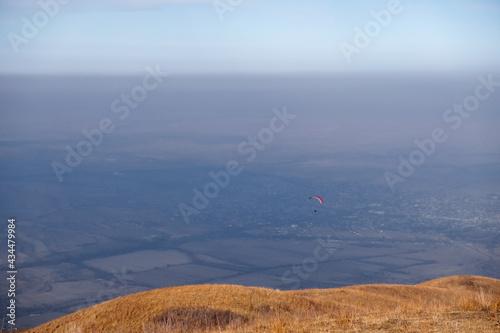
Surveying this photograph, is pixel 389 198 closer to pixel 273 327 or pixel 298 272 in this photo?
pixel 298 272

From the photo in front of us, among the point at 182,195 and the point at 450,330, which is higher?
the point at 182,195

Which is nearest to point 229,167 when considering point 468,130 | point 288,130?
point 288,130

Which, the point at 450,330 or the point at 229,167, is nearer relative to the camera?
the point at 450,330

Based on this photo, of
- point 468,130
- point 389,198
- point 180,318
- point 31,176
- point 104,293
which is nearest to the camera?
point 180,318

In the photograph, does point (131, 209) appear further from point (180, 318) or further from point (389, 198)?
point (180, 318)

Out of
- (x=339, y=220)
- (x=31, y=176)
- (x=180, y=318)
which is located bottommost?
(x=180, y=318)

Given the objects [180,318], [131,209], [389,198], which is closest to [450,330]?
[180,318]

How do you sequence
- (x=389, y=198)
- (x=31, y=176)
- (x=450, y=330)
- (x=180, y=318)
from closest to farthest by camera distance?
(x=450, y=330)
(x=180, y=318)
(x=389, y=198)
(x=31, y=176)
